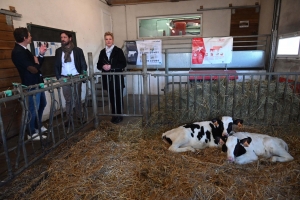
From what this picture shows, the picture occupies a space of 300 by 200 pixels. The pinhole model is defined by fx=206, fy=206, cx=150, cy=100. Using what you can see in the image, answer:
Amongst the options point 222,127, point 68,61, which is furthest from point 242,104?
point 68,61

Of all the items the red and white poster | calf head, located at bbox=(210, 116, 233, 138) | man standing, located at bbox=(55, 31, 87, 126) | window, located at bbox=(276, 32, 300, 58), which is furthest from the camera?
the red and white poster

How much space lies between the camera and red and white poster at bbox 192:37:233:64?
6.00m

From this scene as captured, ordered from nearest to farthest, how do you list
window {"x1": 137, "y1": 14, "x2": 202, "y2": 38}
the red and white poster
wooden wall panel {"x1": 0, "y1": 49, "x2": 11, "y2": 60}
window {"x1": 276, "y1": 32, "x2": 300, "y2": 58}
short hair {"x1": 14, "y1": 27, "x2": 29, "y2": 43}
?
short hair {"x1": 14, "y1": 27, "x2": 29, "y2": 43} → wooden wall panel {"x1": 0, "y1": 49, "x2": 11, "y2": 60} → window {"x1": 276, "y1": 32, "x2": 300, "y2": 58} → the red and white poster → window {"x1": 137, "y1": 14, "x2": 202, "y2": 38}

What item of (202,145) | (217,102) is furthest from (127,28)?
(202,145)

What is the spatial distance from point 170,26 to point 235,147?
248 inches

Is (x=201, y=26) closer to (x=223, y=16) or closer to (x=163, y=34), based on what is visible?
(x=223, y=16)

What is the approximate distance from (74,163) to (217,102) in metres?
2.45

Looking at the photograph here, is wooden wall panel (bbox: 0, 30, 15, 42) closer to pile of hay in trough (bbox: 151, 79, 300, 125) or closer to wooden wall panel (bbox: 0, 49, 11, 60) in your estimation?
wooden wall panel (bbox: 0, 49, 11, 60)

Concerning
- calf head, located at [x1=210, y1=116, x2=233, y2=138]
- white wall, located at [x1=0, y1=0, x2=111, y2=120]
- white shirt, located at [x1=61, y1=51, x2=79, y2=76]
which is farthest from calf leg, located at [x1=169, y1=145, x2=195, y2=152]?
white wall, located at [x1=0, y1=0, x2=111, y2=120]

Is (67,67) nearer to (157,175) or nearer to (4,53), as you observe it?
(4,53)

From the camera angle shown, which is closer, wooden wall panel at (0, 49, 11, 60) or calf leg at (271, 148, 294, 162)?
calf leg at (271, 148, 294, 162)

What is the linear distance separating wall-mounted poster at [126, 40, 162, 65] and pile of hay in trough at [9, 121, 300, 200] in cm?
440

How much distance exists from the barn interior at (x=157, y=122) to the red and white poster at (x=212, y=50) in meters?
0.45

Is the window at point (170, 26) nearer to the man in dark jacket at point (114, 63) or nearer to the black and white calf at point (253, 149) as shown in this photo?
the man in dark jacket at point (114, 63)
